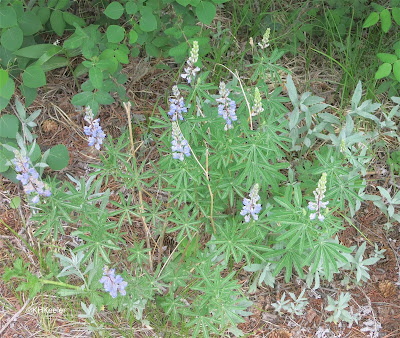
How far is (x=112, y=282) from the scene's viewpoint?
2178mm

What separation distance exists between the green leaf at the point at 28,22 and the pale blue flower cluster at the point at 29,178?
116 cm

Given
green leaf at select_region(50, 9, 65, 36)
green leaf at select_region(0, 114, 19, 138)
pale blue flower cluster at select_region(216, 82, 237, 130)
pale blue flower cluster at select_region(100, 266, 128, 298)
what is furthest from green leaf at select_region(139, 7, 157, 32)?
pale blue flower cluster at select_region(100, 266, 128, 298)

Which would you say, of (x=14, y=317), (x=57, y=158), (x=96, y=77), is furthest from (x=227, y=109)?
(x=14, y=317)

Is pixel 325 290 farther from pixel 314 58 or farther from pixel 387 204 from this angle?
pixel 314 58

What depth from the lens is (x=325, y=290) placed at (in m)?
2.85

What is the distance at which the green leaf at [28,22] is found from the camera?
281 cm

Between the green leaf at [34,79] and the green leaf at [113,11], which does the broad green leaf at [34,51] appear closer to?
the green leaf at [34,79]

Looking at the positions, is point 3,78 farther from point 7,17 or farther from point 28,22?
point 28,22

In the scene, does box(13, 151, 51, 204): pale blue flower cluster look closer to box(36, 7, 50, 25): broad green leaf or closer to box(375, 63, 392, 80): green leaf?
box(36, 7, 50, 25): broad green leaf

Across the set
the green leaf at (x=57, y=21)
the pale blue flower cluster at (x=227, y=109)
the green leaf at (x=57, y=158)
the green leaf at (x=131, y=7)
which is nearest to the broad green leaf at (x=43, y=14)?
the green leaf at (x=57, y=21)

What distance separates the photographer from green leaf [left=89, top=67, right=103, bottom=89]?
8.73 ft

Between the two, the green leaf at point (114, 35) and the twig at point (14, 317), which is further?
the green leaf at point (114, 35)

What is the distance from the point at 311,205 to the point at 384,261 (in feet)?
3.99

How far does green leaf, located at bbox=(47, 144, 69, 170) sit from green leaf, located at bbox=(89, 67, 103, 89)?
0.44 meters
